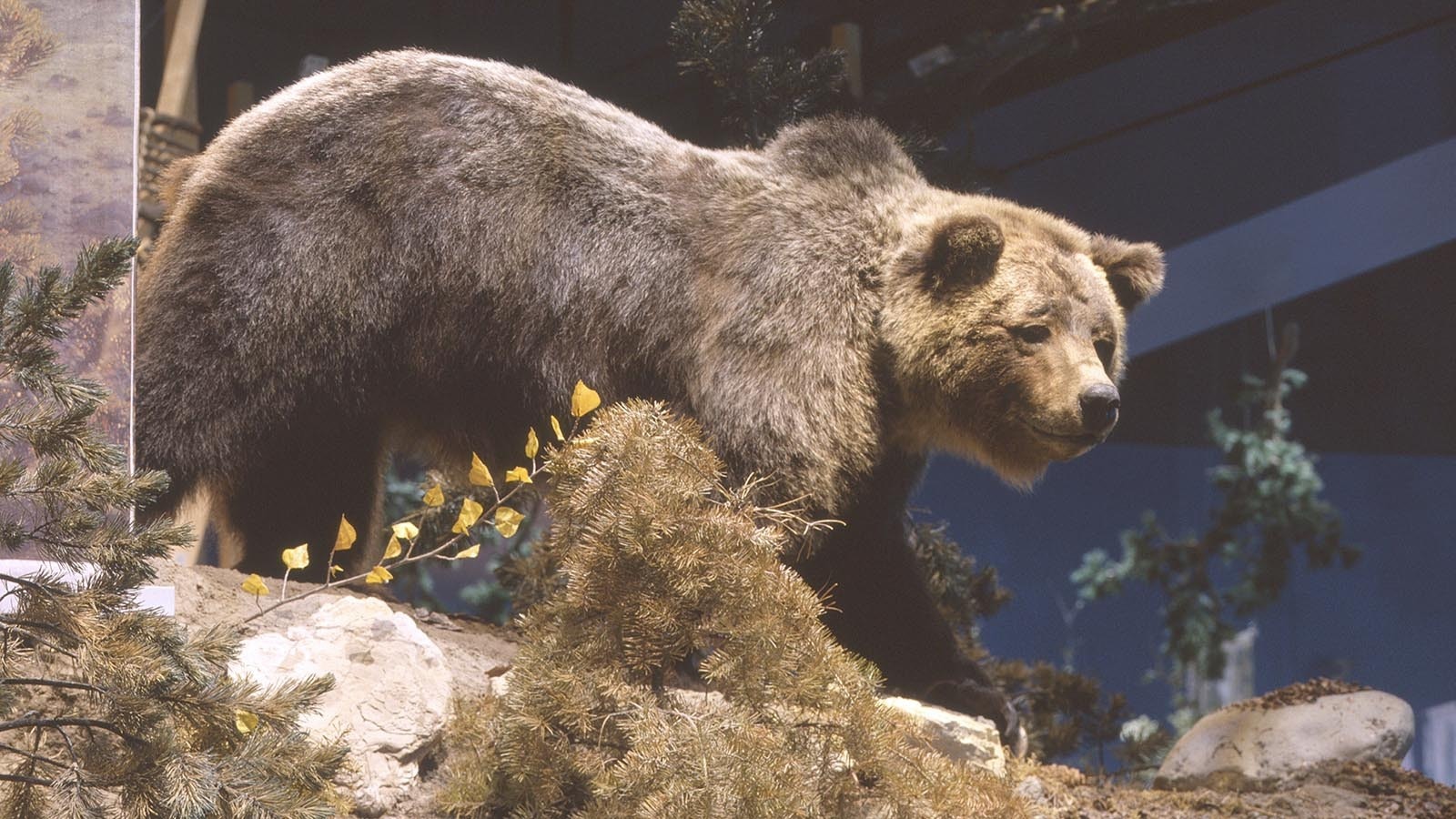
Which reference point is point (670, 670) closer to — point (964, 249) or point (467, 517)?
point (467, 517)

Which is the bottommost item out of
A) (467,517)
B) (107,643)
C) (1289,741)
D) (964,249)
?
(1289,741)

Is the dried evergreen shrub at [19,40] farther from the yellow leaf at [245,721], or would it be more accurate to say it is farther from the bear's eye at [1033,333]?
the bear's eye at [1033,333]

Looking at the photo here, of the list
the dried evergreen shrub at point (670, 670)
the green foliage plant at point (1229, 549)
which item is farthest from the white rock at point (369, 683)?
the green foliage plant at point (1229, 549)

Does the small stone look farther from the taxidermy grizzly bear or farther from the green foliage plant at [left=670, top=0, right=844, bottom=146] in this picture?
the green foliage plant at [left=670, top=0, right=844, bottom=146]

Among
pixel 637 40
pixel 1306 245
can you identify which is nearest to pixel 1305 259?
pixel 1306 245

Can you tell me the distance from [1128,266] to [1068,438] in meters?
0.69

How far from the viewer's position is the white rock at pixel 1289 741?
368 cm

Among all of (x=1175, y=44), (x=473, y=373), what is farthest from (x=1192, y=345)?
(x=473, y=373)

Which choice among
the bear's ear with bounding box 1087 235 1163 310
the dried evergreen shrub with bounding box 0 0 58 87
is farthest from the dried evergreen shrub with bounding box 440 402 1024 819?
the bear's ear with bounding box 1087 235 1163 310

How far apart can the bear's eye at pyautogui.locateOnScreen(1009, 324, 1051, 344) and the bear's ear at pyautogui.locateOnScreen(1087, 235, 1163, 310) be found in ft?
1.39

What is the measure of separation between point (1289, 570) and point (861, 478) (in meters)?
2.39

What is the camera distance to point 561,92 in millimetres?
3607

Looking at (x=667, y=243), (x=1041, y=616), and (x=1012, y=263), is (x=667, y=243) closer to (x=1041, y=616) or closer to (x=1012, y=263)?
(x=1012, y=263)

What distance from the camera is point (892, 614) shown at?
3684mm
